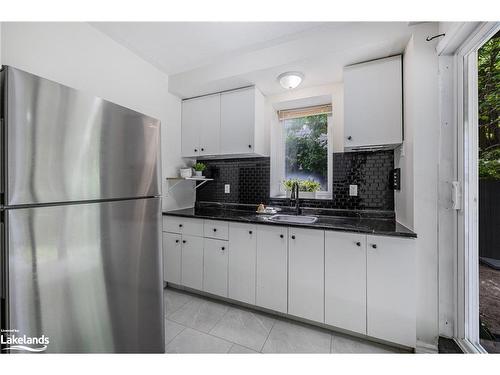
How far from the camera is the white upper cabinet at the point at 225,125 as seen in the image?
7.41 feet

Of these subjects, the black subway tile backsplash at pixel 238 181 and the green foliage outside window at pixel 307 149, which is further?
the black subway tile backsplash at pixel 238 181

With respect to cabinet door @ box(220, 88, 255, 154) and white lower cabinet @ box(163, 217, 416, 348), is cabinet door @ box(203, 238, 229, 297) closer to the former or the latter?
white lower cabinet @ box(163, 217, 416, 348)

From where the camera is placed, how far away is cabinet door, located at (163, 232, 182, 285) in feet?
7.21

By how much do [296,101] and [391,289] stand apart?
2.01 m

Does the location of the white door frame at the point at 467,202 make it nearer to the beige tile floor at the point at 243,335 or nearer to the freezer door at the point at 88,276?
the beige tile floor at the point at 243,335

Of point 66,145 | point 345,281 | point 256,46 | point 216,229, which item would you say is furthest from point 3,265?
point 256,46

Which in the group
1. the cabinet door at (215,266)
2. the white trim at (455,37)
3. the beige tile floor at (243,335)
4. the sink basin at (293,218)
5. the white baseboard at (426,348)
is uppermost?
the white trim at (455,37)

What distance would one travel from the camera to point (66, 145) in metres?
0.81

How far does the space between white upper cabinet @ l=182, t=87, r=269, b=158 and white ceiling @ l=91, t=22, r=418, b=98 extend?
17 centimetres

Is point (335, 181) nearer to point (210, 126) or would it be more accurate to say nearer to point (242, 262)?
point (242, 262)

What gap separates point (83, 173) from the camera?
34.2 inches

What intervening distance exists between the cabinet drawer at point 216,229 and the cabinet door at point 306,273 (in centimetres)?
62

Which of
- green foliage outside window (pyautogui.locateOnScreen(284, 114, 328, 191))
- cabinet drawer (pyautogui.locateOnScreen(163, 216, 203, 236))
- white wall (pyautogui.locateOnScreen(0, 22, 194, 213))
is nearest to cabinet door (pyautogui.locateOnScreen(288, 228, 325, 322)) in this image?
green foliage outside window (pyautogui.locateOnScreen(284, 114, 328, 191))

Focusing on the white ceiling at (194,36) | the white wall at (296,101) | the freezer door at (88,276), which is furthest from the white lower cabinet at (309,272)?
the white ceiling at (194,36)
